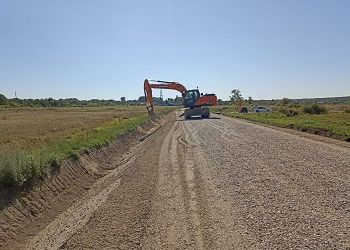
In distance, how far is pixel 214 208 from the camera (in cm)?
877

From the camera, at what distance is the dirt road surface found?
692 centimetres

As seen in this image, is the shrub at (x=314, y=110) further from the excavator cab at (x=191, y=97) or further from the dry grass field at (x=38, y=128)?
the dry grass field at (x=38, y=128)

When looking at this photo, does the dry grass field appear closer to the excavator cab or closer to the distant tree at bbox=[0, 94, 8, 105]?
the excavator cab

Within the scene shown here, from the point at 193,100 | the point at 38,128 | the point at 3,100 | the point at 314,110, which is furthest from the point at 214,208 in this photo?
the point at 3,100

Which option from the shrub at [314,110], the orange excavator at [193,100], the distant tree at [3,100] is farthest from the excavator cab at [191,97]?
the distant tree at [3,100]

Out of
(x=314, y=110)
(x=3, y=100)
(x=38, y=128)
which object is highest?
(x=3, y=100)

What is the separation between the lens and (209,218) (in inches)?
318

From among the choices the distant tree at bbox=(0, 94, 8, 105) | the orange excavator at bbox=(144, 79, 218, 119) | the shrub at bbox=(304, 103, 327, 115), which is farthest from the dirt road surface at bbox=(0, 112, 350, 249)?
the distant tree at bbox=(0, 94, 8, 105)

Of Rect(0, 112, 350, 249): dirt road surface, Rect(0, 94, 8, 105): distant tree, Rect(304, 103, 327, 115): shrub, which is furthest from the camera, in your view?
Rect(0, 94, 8, 105): distant tree

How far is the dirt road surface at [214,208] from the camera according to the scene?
6.92 m

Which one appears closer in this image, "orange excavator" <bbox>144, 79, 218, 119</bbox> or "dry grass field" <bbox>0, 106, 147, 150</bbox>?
"dry grass field" <bbox>0, 106, 147, 150</bbox>

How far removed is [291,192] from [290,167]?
11.8 ft

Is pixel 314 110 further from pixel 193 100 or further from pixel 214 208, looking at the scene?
pixel 214 208

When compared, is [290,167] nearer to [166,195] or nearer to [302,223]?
[166,195]
